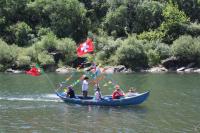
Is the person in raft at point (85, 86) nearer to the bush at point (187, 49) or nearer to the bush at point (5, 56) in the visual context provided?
the bush at point (5, 56)

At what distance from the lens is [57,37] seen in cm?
13025

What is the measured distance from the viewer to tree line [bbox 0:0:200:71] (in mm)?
111500

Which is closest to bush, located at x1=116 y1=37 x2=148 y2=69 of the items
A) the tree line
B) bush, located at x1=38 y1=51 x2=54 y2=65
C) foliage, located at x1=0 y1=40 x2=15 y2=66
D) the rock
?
the tree line

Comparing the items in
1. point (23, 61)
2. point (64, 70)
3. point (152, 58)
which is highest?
point (23, 61)

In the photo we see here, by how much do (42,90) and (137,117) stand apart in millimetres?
24652

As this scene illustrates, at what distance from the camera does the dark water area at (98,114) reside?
39344 mm

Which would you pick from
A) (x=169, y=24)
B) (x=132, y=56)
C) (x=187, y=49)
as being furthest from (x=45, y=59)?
(x=169, y=24)

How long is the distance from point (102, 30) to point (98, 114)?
88623mm

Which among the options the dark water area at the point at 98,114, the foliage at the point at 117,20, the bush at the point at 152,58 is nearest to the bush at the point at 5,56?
the foliage at the point at 117,20

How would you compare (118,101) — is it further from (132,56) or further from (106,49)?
(106,49)

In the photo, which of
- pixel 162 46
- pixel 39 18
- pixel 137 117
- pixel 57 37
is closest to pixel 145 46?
pixel 162 46

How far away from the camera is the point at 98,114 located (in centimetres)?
4659

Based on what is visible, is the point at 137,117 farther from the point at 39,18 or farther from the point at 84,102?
the point at 39,18

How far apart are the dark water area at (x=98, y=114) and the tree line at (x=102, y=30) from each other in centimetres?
4588
